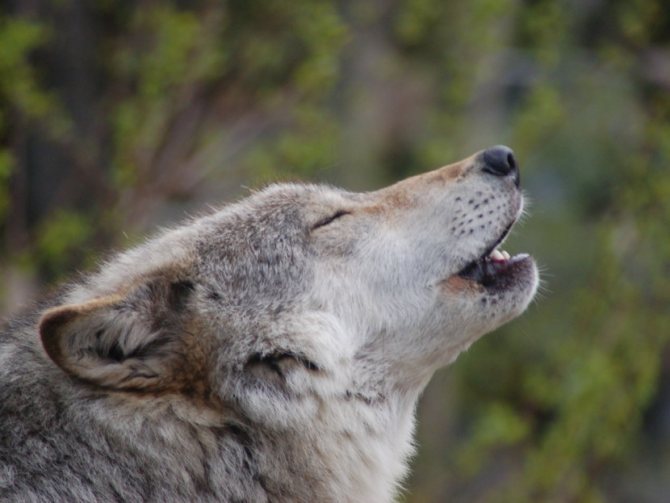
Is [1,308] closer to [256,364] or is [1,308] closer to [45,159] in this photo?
[45,159]

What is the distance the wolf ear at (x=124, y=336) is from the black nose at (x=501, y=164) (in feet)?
4.38

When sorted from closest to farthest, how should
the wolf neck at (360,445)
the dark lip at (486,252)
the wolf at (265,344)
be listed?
the wolf at (265,344) → the wolf neck at (360,445) → the dark lip at (486,252)

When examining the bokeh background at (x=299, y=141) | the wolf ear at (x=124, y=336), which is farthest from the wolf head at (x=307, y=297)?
the bokeh background at (x=299, y=141)

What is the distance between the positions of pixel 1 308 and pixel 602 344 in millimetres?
4183

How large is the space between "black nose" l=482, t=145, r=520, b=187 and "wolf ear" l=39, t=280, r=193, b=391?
52.6 inches

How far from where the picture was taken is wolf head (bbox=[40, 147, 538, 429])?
3.85 meters

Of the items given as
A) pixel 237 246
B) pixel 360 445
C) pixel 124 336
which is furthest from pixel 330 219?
pixel 124 336

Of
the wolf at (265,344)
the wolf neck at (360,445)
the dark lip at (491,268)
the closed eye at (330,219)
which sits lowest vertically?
the wolf neck at (360,445)

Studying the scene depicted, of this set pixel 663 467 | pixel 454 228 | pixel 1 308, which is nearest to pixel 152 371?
pixel 454 228

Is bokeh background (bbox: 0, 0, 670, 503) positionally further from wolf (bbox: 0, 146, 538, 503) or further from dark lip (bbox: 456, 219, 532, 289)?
dark lip (bbox: 456, 219, 532, 289)

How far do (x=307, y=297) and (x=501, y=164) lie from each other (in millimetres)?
987

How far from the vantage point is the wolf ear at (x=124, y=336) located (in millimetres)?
3546

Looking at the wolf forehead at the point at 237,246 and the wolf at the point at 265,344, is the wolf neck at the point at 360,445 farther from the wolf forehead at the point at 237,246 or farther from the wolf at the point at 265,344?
the wolf forehead at the point at 237,246

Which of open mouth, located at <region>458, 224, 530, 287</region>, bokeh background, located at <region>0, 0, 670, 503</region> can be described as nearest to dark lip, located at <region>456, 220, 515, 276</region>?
open mouth, located at <region>458, 224, 530, 287</region>
